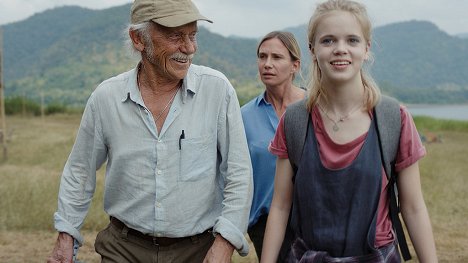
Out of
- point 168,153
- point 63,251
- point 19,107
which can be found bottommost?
point 19,107

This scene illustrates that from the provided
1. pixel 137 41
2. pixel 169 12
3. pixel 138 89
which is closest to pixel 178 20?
pixel 169 12

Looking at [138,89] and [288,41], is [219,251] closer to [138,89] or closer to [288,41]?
[138,89]

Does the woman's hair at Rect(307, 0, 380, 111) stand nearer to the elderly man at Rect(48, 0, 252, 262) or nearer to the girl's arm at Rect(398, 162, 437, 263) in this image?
the girl's arm at Rect(398, 162, 437, 263)

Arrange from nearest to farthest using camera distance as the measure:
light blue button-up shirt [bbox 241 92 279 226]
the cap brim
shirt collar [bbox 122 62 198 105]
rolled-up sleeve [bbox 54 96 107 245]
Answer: the cap brim
shirt collar [bbox 122 62 198 105]
rolled-up sleeve [bbox 54 96 107 245]
light blue button-up shirt [bbox 241 92 279 226]

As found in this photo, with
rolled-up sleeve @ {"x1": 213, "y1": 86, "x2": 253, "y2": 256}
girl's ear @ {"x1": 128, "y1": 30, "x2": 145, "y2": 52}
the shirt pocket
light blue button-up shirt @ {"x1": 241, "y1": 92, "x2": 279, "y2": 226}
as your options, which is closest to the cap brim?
girl's ear @ {"x1": 128, "y1": 30, "x2": 145, "y2": 52}

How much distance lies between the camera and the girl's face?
221cm

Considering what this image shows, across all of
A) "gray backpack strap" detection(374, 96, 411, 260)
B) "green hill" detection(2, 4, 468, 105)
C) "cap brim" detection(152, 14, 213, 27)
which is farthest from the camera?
"green hill" detection(2, 4, 468, 105)

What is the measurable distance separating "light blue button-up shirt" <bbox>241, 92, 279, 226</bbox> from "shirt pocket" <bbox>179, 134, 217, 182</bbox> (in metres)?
0.71

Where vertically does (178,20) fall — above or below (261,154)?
above

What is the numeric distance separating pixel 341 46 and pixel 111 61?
396 feet

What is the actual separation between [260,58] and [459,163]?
43.3 feet

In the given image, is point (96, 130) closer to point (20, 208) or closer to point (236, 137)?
point (236, 137)

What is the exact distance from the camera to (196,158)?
8.92 feet

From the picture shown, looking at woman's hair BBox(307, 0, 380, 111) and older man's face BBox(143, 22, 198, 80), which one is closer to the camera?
woman's hair BBox(307, 0, 380, 111)
